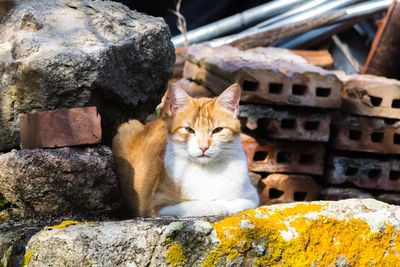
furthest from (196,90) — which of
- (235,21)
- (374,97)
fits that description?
(235,21)

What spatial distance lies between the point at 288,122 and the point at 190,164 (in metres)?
1.87

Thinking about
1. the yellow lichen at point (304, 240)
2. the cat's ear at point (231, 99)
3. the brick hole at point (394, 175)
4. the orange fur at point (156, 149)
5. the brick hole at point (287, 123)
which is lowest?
the brick hole at point (394, 175)

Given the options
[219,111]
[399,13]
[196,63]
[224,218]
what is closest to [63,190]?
[224,218]

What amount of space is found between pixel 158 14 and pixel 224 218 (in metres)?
5.33

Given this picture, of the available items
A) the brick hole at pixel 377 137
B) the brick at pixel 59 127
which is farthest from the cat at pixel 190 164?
the brick hole at pixel 377 137

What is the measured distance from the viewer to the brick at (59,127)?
123 inches

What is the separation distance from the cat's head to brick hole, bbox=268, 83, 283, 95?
4.67ft

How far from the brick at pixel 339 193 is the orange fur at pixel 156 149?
6.31 ft

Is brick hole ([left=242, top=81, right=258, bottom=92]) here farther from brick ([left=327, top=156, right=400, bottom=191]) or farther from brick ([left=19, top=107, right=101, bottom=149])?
brick ([left=19, top=107, right=101, bottom=149])

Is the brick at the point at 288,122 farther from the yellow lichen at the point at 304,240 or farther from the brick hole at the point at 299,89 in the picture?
the yellow lichen at the point at 304,240

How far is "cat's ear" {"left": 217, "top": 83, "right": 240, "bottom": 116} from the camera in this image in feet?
12.6

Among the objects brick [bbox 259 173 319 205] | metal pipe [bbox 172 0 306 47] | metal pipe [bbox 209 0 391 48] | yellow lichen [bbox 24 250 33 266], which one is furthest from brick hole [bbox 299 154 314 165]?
yellow lichen [bbox 24 250 33 266]

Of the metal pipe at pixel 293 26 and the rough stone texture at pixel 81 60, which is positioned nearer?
the rough stone texture at pixel 81 60

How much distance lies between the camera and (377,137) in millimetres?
5699
